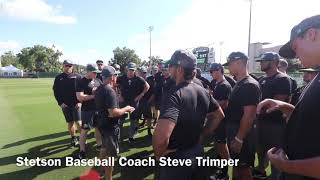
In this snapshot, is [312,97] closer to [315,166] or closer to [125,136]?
[315,166]

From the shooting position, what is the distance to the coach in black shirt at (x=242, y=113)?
175 inches

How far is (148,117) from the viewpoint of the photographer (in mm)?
9844

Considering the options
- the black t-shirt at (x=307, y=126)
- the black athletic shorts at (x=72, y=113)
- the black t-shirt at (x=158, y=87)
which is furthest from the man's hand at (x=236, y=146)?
the black t-shirt at (x=158, y=87)

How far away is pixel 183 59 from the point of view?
321 centimetres

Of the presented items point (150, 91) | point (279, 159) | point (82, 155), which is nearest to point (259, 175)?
point (82, 155)

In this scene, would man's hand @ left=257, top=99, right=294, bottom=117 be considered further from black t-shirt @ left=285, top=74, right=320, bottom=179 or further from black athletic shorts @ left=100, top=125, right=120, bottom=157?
black athletic shorts @ left=100, top=125, right=120, bottom=157

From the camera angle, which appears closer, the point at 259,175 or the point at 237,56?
the point at 237,56

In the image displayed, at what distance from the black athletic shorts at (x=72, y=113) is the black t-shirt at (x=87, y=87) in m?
0.51

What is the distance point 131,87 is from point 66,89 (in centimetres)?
179

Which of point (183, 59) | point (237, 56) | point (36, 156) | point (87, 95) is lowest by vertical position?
point (36, 156)

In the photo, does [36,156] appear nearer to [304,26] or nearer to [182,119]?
[182,119]

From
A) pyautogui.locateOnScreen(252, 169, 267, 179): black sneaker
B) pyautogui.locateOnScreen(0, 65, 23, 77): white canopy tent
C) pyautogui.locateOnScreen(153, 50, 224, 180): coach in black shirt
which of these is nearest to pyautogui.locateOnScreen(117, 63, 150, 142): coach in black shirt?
pyautogui.locateOnScreen(252, 169, 267, 179): black sneaker

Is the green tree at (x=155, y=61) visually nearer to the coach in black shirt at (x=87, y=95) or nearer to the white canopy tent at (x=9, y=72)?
the coach in black shirt at (x=87, y=95)

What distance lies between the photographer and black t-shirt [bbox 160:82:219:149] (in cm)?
291
